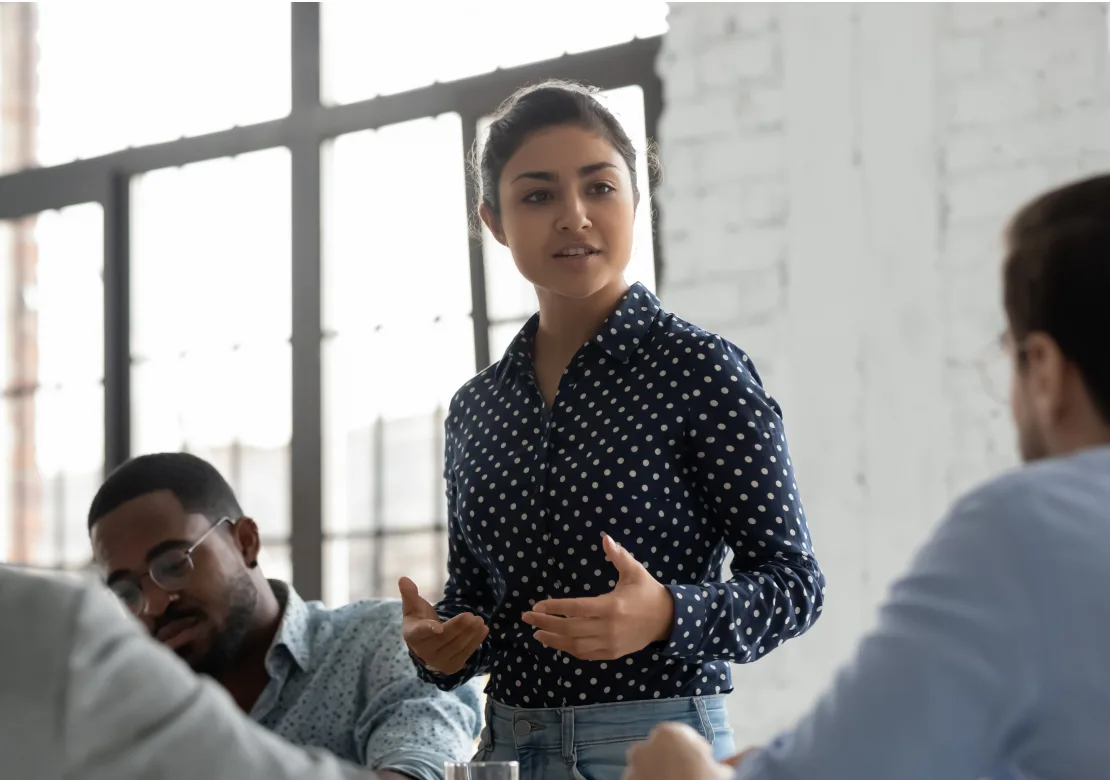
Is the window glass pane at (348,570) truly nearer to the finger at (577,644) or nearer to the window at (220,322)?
the window at (220,322)

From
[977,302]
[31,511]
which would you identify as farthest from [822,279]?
[31,511]

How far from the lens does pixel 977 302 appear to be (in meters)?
2.19

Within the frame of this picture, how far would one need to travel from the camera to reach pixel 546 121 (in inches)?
57.1

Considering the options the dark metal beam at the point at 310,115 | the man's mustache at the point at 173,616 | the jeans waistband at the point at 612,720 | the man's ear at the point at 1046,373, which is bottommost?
the jeans waistband at the point at 612,720

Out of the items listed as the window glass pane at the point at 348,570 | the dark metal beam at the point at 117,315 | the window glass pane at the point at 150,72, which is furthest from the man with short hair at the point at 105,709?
the dark metal beam at the point at 117,315

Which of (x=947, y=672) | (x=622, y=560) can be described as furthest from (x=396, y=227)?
(x=947, y=672)

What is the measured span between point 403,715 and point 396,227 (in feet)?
5.22

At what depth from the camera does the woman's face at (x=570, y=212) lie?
140cm

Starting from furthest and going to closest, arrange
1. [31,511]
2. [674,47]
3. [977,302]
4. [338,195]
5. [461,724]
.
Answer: [31,511], [338,195], [674,47], [977,302], [461,724]

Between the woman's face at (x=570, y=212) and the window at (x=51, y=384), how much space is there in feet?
7.29

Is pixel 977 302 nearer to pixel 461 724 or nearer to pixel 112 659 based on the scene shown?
pixel 461 724

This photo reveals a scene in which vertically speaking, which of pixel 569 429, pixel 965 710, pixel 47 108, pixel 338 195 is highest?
pixel 47 108

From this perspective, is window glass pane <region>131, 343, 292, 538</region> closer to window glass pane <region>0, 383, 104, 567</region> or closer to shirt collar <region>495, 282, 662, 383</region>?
window glass pane <region>0, 383, 104, 567</region>

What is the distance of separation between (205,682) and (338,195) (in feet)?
8.35
